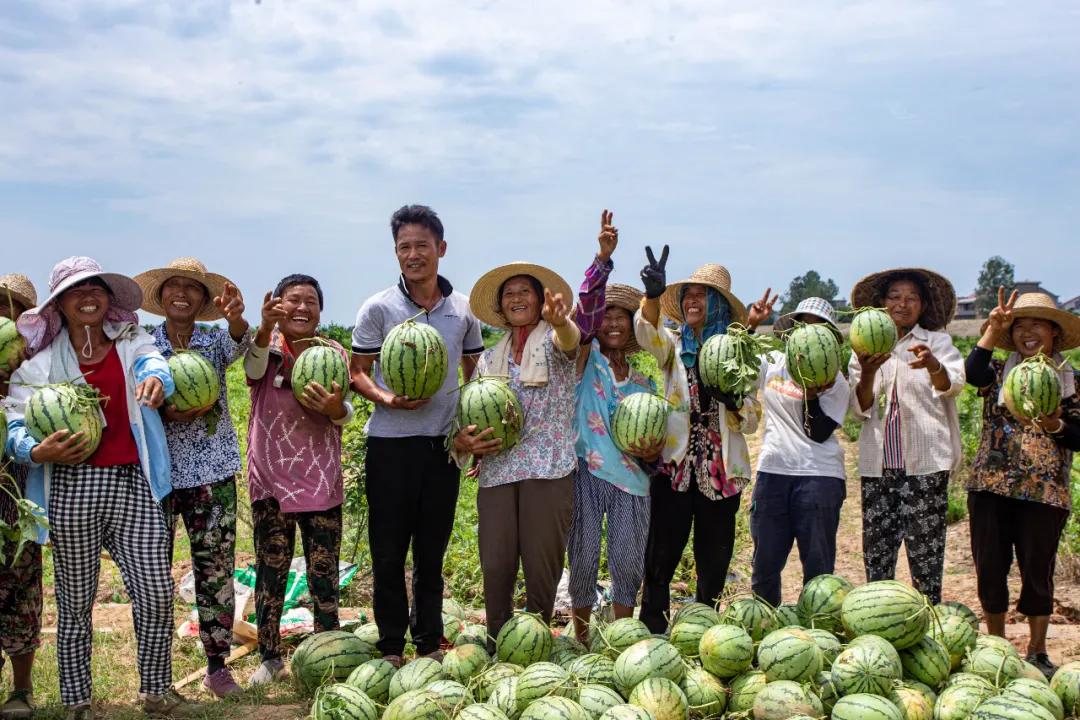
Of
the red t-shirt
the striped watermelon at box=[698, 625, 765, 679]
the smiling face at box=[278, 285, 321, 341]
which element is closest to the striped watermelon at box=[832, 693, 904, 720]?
the striped watermelon at box=[698, 625, 765, 679]

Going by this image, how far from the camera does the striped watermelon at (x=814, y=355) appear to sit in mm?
5551

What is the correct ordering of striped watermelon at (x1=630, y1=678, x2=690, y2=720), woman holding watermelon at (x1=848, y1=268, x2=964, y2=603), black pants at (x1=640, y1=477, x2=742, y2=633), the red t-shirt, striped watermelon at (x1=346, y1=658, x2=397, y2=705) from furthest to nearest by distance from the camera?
woman holding watermelon at (x1=848, y1=268, x2=964, y2=603) < black pants at (x1=640, y1=477, x2=742, y2=633) < the red t-shirt < striped watermelon at (x1=346, y1=658, x2=397, y2=705) < striped watermelon at (x1=630, y1=678, x2=690, y2=720)

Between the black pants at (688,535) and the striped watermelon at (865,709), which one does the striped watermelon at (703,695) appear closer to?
the striped watermelon at (865,709)

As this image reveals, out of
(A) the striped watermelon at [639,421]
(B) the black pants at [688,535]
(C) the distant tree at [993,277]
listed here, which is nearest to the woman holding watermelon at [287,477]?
(A) the striped watermelon at [639,421]

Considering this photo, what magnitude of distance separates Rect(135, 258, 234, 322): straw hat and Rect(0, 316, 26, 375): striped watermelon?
28.7 inches

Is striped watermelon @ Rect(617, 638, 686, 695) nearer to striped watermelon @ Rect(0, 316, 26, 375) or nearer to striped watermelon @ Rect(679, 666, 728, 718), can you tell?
striped watermelon @ Rect(679, 666, 728, 718)

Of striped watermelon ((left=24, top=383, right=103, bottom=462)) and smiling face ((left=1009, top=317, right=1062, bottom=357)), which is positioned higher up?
smiling face ((left=1009, top=317, right=1062, bottom=357))

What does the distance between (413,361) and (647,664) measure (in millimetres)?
2035

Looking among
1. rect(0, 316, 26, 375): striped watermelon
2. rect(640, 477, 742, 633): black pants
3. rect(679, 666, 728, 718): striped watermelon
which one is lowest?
rect(679, 666, 728, 718): striped watermelon

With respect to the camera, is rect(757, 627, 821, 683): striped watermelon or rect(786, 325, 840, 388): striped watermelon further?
rect(786, 325, 840, 388): striped watermelon

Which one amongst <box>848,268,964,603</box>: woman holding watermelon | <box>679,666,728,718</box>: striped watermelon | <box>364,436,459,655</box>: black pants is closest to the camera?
<box>679,666,728,718</box>: striped watermelon

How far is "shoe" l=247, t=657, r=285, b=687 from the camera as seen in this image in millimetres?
5711

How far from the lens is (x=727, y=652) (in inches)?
190

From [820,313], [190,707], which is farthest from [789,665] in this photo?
[190,707]
